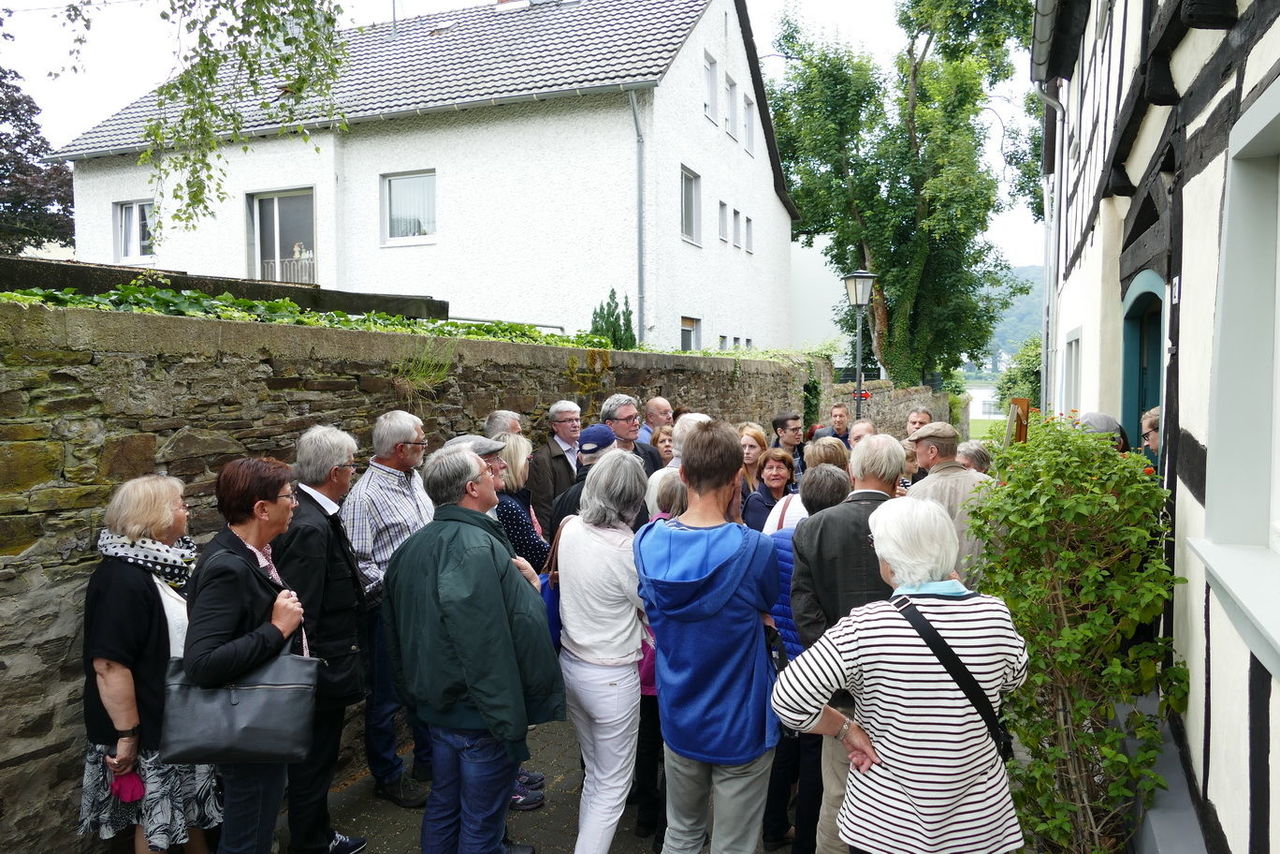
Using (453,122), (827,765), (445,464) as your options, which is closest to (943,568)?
(827,765)

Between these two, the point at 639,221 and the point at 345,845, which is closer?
the point at 345,845

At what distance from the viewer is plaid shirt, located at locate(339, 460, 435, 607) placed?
4508mm

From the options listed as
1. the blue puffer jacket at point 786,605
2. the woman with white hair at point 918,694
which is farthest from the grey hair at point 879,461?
the woman with white hair at point 918,694

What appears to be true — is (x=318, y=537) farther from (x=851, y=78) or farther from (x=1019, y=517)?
(x=851, y=78)

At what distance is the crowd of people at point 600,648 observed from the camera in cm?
268

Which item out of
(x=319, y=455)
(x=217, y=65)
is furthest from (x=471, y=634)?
(x=217, y=65)

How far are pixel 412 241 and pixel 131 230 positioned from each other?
6360 mm

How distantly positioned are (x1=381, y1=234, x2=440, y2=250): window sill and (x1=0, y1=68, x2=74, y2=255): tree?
12604 millimetres

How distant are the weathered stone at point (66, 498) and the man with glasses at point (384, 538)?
1.10 meters

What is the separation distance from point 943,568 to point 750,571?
0.81 metres

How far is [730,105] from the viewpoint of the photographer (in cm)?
2097

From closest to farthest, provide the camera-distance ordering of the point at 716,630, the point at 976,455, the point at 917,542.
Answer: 1. the point at 917,542
2. the point at 716,630
3. the point at 976,455

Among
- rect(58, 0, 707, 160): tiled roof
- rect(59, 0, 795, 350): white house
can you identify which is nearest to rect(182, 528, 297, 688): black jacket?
rect(59, 0, 795, 350): white house

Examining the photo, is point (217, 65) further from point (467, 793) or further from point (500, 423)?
point (467, 793)
